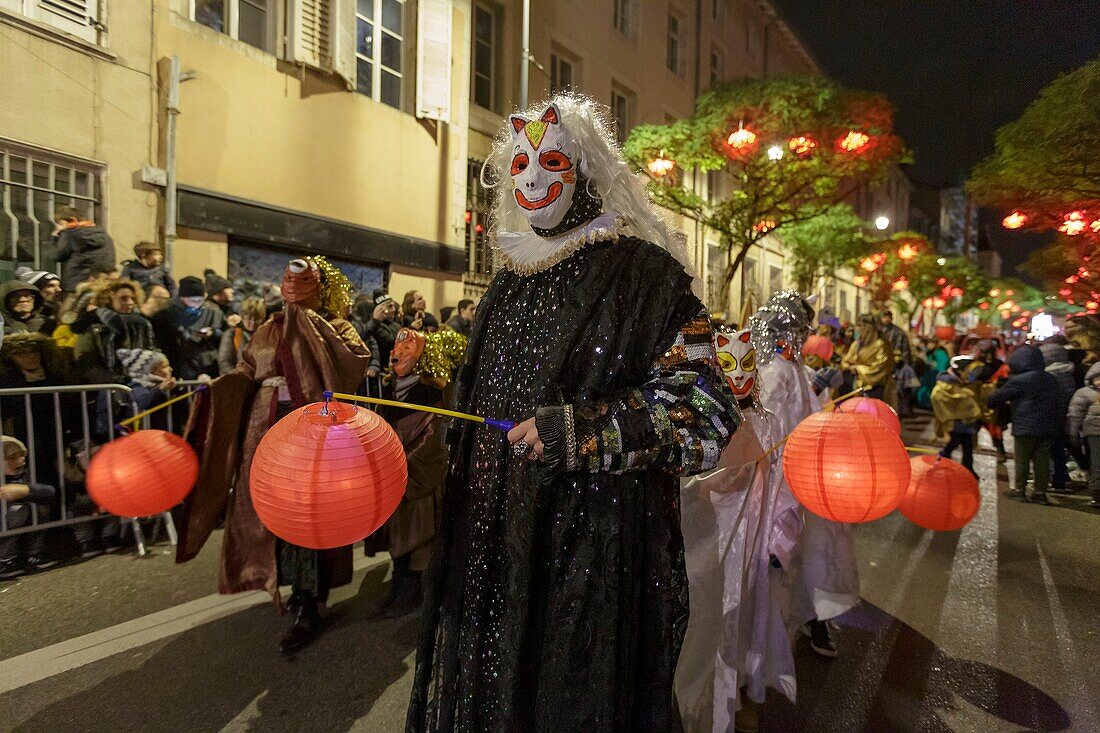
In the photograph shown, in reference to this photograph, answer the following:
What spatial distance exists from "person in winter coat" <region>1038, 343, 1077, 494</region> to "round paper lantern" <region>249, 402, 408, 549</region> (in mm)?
9046

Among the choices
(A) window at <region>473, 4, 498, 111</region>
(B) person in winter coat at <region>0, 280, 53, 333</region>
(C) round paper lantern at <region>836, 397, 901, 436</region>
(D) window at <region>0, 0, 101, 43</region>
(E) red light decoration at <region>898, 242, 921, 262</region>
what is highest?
(A) window at <region>473, 4, 498, 111</region>

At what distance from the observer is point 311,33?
998 centimetres

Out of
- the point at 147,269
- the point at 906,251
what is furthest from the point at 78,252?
the point at 906,251

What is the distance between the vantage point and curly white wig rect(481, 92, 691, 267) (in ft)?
6.26

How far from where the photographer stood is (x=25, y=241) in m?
7.29

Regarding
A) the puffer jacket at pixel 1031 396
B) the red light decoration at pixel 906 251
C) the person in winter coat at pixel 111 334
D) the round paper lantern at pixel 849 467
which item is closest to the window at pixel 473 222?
the person in winter coat at pixel 111 334

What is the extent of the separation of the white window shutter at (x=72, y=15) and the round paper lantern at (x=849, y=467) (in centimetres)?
940

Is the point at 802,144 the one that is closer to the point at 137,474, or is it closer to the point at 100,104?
the point at 100,104

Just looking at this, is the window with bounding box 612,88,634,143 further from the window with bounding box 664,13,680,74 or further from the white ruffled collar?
the white ruffled collar

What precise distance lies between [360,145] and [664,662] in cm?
1106

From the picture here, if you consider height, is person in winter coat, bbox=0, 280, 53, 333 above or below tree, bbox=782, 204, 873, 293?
below

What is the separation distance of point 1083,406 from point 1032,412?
502 millimetres

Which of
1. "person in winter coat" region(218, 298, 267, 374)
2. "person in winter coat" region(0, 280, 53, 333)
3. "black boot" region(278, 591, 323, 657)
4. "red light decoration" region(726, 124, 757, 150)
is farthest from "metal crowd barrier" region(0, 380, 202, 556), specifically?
"red light decoration" region(726, 124, 757, 150)

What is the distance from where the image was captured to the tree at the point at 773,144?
45.3 ft
